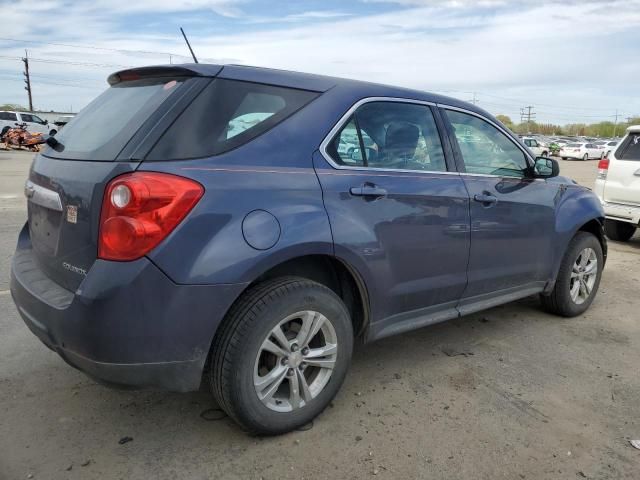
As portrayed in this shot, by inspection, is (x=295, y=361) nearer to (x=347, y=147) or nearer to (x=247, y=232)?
(x=247, y=232)

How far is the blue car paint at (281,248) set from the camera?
2.27 metres

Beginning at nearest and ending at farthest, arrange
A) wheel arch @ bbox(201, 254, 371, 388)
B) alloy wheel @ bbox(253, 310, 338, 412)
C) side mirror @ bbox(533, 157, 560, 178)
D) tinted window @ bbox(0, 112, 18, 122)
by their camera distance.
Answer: alloy wheel @ bbox(253, 310, 338, 412) < wheel arch @ bbox(201, 254, 371, 388) < side mirror @ bbox(533, 157, 560, 178) < tinted window @ bbox(0, 112, 18, 122)

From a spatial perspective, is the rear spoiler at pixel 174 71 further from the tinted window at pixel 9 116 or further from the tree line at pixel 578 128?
the tree line at pixel 578 128

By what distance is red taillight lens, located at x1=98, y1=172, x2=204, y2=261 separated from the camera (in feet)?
7.32

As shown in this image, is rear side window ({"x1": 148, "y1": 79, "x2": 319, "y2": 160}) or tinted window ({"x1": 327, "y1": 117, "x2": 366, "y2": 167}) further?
tinted window ({"x1": 327, "y1": 117, "x2": 366, "y2": 167})

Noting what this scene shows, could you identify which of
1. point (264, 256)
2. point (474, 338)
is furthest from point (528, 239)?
point (264, 256)

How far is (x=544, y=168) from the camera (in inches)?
162

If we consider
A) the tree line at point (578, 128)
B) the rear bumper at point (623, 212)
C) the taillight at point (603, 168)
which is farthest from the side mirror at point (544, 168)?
the tree line at point (578, 128)

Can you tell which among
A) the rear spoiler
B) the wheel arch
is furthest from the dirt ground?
the rear spoiler

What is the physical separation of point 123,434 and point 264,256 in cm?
119

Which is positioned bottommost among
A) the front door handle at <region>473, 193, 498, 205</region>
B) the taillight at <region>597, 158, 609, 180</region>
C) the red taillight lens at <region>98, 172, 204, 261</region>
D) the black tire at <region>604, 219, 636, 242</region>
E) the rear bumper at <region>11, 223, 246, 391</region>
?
the black tire at <region>604, 219, 636, 242</region>

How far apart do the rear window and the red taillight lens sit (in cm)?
24

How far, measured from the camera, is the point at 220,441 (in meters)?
2.69

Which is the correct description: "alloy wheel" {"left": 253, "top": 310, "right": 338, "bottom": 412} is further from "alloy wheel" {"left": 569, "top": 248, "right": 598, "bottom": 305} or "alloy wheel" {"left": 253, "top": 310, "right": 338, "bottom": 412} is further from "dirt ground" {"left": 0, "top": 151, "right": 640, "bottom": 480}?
"alloy wheel" {"left": 569, "top": 248, "right": 598, "bottom": 305}
